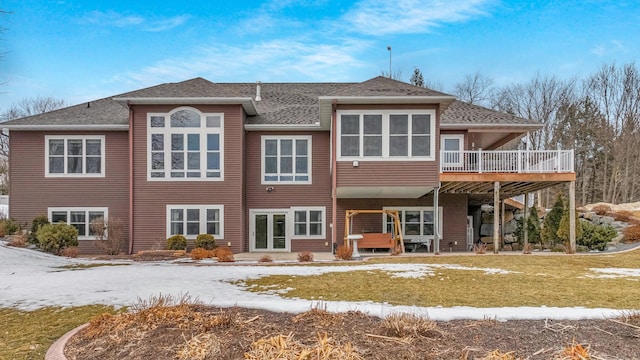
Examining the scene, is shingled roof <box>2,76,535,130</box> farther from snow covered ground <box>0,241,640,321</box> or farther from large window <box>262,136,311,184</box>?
snow covered ground <box>0,241,640,321</box>

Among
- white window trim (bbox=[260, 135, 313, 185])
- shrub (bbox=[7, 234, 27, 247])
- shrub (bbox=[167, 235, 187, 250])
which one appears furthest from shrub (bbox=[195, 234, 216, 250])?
shrub (bbox=[7, 234, 27, 247])

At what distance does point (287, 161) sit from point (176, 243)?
17.2 feet

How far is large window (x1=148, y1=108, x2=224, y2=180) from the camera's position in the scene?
15.4 metres

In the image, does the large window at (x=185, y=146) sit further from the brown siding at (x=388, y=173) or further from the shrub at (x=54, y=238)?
the brown siding at (x=388, y=173)

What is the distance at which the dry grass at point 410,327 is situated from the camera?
399cm

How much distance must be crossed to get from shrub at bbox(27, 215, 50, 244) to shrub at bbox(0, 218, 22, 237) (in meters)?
0.76

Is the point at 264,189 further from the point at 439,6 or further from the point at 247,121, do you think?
the point at 439,6

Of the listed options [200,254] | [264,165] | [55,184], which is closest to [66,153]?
[55,184]

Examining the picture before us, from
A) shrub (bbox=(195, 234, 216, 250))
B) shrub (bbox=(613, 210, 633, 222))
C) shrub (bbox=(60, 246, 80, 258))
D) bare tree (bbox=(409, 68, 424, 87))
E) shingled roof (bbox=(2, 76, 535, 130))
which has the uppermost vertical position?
bare tree (bbox=(409, 68, 424, 87))

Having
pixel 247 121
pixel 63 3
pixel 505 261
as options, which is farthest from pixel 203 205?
pixel 505 261

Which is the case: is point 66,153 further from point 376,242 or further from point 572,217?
point 572,217

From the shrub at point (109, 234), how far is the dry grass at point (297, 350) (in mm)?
13296

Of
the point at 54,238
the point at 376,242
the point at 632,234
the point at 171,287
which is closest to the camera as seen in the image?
the point at 171,287

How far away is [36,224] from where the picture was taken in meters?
15.1
